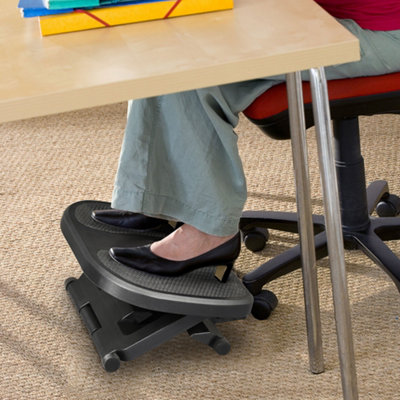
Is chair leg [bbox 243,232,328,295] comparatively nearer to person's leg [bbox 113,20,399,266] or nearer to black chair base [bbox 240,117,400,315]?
black chair base [bbox 240,117,400,315]

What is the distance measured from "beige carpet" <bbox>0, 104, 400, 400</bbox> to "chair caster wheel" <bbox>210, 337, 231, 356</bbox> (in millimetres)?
20

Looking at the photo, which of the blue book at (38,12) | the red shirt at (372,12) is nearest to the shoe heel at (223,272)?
the red shirt at (372,12)

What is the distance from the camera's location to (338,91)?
1446 mm

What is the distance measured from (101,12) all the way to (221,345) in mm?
717

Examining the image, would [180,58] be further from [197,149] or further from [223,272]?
[223,272]

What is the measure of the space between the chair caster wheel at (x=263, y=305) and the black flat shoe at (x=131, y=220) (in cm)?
24

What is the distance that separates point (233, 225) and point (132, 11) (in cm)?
53

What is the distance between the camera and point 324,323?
5.43 ft

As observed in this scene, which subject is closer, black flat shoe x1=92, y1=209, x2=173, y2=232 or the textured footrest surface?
the textured footrest surface

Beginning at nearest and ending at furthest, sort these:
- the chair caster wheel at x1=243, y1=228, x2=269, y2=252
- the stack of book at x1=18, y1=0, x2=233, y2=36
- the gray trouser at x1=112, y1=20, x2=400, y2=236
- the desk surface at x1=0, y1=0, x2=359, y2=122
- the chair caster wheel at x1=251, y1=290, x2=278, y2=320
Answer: the desk surface at x1=0, y1=0, x2=359, y2=122 → the stack of book at x1=18, y1=0, x2=233, y2=36 → the gray trouser at x1=112, y1=20, x2=400, y2=236 → the chair caster wheel at x1=251, y1=290, x2=278, y2=320 → the chair caster wheel at x1=243, y1=228, x2=269, y2=252

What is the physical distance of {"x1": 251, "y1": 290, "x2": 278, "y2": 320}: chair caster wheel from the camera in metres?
1.67

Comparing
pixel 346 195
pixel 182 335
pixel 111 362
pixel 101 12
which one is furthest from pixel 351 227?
pixel 101 12

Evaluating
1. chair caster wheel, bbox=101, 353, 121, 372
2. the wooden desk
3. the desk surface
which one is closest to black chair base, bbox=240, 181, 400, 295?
chair caster wheel, bbox=101, 353, 121, 372

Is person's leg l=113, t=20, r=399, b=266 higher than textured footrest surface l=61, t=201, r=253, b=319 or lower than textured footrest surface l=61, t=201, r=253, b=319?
higher
